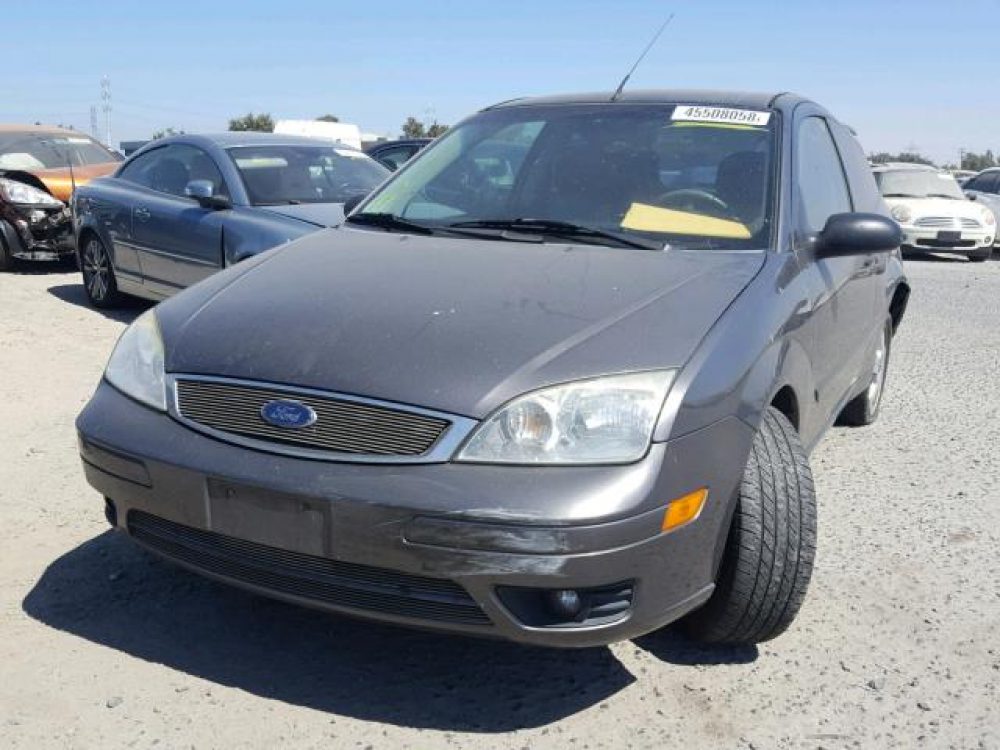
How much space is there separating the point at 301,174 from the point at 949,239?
10356 mm

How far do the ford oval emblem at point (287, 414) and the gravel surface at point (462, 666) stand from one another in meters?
0.74

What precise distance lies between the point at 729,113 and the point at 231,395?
2141 mm

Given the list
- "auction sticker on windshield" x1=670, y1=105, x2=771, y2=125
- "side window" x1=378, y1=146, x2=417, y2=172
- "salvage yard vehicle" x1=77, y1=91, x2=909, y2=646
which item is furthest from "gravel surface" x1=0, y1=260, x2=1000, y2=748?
"side window" x1=378, y1=146, x2=417, y2=172

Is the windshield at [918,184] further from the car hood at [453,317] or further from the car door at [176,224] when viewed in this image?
the car hood at [453,317]

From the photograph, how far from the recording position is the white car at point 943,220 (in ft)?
46.2

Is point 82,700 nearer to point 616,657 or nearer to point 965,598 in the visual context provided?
point 616,657

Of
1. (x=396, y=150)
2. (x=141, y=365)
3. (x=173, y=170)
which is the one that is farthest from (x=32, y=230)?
(x=141, y=365)

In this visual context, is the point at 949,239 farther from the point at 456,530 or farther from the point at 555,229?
the point at 456,530

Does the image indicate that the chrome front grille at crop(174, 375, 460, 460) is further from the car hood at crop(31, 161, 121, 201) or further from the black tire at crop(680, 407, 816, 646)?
the car hood at crop(31, 161, 121, 201)

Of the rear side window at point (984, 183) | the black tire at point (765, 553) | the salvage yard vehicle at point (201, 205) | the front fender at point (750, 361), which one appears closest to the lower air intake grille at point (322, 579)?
the front fender at point (750, 361)

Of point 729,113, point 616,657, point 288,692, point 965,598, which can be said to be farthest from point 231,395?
point 965,598

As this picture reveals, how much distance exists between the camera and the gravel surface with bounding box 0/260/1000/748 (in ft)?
8.17

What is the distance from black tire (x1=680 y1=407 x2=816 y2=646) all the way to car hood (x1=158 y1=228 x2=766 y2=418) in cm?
46

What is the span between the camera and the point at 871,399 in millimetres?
5203
